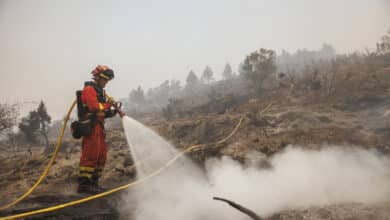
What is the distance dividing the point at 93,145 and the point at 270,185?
306cm

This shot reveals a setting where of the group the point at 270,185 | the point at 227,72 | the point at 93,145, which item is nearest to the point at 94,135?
the point at 93,145

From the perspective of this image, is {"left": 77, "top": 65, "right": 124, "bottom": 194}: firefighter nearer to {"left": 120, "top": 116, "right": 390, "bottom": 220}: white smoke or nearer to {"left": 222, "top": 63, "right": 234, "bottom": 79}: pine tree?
{"left": 120, "top": 116, "right": 390, "bottom": 220}: white smoke

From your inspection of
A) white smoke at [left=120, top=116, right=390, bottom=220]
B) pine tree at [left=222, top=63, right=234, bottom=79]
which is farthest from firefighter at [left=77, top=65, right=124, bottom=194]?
pine tree at [left=222, top=63, right=234, bottom=79]

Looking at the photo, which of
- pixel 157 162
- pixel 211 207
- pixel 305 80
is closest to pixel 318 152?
pixel 211 207

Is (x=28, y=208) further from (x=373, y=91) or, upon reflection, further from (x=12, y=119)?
(x=373, y=91)

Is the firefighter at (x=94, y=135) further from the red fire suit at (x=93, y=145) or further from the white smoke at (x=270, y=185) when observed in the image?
the white smoke at (x=270, y=185)

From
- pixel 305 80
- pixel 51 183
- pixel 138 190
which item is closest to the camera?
pixel 138 190

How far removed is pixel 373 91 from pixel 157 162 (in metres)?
11.0

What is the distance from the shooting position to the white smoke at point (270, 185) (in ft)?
10.2

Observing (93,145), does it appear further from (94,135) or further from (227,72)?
(227,72)

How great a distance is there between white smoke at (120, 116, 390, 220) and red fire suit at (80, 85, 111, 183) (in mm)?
734

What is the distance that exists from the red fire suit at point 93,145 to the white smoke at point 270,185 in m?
0.73

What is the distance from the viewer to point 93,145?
3814mm

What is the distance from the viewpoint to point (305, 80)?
630 inches
